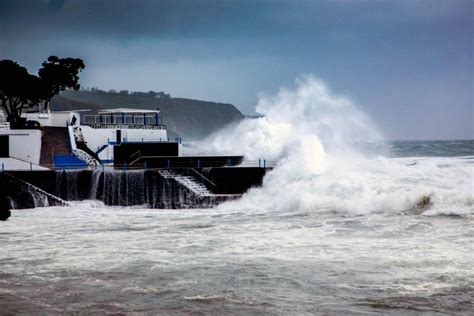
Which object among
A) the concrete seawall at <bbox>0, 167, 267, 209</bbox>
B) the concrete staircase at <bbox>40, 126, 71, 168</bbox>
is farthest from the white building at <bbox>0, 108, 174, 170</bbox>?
the concrete seawall at <bbox>0, 167, 267, 209</bbox>

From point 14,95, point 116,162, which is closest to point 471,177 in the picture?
point 116,162

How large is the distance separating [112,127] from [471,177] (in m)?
18.5

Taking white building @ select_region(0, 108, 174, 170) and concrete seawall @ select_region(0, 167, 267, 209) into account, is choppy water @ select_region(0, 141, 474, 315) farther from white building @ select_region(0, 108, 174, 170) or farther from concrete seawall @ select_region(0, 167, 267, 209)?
white building @ select_region(0, 108, 174, 170)

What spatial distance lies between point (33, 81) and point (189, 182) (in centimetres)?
→ 1434

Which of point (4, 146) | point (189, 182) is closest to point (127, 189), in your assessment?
point (189, 182)

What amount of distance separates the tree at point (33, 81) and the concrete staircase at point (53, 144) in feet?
5.93

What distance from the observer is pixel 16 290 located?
980 cm

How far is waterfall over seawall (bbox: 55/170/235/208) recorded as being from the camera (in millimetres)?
24812

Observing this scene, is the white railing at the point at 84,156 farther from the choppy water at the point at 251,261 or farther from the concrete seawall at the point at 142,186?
the choppy water at the point at 251,261

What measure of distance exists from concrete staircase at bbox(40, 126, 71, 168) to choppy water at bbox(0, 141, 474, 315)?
8.17 m

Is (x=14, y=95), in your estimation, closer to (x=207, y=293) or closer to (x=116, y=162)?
(x=116, y=162)

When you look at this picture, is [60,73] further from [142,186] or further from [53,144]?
[142,186]

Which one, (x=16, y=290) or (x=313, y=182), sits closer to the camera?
(x=16, y=290)

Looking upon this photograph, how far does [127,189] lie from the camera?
25266 mm
